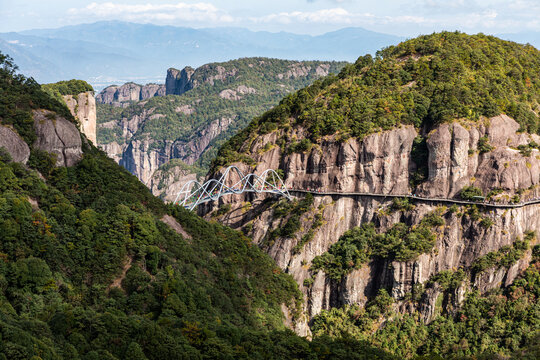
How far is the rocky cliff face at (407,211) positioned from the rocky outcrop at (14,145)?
31518mm

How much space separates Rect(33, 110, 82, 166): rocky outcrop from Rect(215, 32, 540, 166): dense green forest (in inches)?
1114

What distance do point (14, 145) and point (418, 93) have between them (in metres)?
49.9

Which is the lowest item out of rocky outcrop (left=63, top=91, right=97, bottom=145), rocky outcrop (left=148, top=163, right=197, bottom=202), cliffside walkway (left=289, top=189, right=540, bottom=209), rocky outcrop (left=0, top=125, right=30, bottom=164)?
rocky outcrop (left=148, top=163, right=197, bottom=202)

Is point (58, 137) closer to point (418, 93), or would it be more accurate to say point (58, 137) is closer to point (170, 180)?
point (418, 93)

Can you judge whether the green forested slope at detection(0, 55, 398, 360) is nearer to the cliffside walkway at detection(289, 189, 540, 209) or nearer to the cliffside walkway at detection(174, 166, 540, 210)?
the cliffside walkway at detection(174, 166, 540, 210)

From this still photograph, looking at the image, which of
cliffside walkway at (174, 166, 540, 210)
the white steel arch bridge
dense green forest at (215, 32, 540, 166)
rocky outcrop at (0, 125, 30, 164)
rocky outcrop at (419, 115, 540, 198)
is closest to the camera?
rocky outcrop at (0, 125, 30, 164)

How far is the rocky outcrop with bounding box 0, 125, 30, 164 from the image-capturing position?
4522 cm

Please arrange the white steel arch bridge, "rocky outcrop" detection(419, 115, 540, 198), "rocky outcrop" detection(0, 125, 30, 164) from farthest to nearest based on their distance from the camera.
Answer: the white steel arch bridge
"rocky outcrop" detection(419, 115, 540, 198)
"rocky outcrop" detection(0, 125, 30, 164)

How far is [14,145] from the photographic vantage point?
150ft

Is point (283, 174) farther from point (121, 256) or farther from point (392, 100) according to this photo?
point (121, 256)

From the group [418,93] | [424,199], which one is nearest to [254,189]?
[424,199]

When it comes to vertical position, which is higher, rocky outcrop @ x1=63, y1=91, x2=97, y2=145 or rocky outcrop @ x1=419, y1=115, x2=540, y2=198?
rocky outcrop @ x1=63, y1=91, x2=97, y2=145

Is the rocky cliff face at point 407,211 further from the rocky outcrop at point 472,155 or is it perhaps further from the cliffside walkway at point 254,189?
the cliffside walkway at point 254,189

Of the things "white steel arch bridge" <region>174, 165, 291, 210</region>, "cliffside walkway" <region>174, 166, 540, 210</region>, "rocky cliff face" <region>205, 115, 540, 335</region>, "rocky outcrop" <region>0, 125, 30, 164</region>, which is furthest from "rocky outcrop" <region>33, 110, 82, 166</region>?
"rocky cliff face" <region>205, 115, 540, 335</region>
